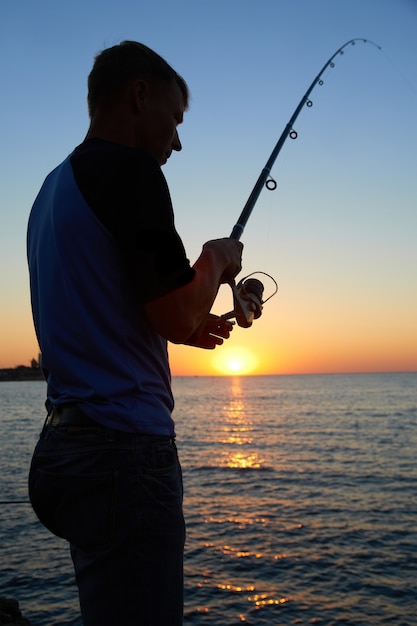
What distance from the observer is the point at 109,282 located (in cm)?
186

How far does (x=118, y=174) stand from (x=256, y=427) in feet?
135

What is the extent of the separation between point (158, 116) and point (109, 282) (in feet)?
2.30

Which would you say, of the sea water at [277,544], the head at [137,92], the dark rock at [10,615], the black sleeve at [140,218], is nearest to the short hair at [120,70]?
the head at [137,92]

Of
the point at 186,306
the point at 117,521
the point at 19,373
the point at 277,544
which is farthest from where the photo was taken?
the point at 19,373

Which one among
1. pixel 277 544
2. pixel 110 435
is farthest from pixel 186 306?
pixel 277 544

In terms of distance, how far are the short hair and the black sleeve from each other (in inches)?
16.1

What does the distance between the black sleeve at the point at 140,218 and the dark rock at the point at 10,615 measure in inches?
291

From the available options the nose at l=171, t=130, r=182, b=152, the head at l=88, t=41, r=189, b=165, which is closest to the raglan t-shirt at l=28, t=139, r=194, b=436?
the head at l=88, t=41, r=189, b=165

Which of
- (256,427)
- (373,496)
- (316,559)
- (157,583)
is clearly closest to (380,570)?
(316,559)

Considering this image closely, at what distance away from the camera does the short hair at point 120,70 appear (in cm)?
210

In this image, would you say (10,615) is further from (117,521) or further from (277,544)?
(117,521)

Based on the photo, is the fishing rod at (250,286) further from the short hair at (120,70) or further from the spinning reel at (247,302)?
the short hair at (120,70)

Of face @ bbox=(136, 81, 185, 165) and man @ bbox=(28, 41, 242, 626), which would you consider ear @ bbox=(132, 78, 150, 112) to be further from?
man @ bbox=(28, 41, 242, 626)

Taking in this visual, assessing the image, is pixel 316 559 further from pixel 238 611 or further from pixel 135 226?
pixel 135 226
